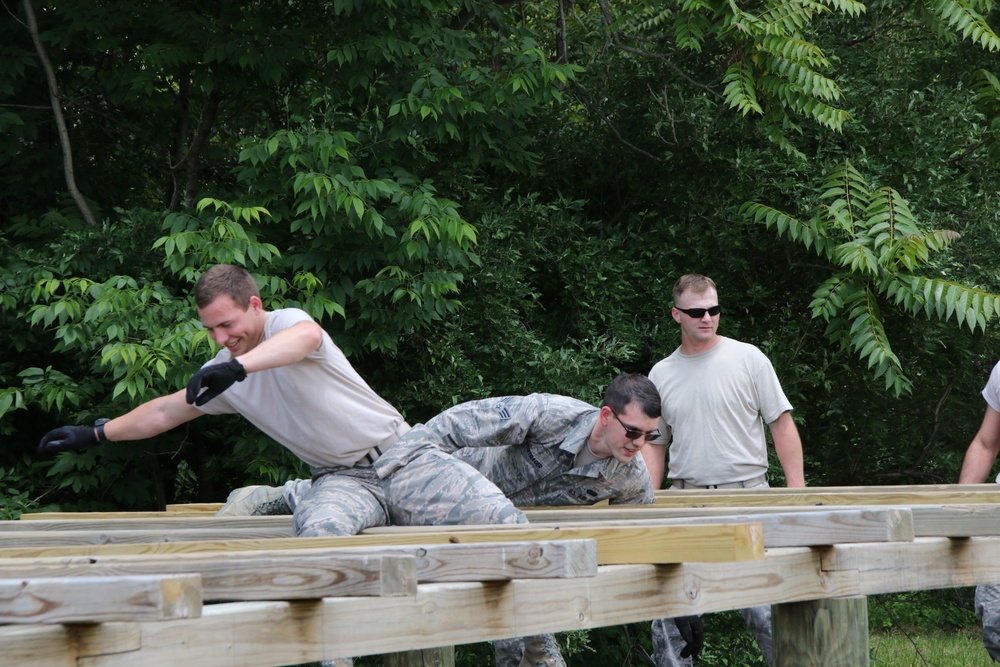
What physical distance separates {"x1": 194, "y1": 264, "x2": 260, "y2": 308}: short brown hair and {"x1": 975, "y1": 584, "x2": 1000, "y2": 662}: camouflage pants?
3350 millimetres

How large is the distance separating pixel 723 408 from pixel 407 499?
1880mm

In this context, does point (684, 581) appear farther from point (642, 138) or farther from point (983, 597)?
point (642, 138)

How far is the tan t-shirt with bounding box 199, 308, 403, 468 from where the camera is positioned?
439 centimetres

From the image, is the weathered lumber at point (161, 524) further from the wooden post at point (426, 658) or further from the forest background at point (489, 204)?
the forest background at point (489, 204)

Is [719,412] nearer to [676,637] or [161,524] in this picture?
[676,637]

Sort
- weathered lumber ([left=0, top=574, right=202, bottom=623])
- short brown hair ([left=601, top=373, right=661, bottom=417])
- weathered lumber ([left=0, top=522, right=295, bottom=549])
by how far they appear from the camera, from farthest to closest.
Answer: short brown hair ([left=601, top=373, right=661, bottom=417]) < weathered lumber ([left=0, top=522, right=295, bottom=549]) < weathered lumber ([left=0, top=574, right=202, bottom=623])

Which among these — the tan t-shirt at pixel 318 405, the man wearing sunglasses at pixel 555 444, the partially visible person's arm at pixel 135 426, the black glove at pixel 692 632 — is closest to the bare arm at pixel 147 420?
the partially visible person's arm at pixel 135 426

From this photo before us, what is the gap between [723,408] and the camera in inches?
220

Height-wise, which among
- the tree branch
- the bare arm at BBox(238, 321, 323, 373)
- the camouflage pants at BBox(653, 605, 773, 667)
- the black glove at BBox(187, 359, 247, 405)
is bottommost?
the camouflage pants at BBox(653, 605, 773, 667)

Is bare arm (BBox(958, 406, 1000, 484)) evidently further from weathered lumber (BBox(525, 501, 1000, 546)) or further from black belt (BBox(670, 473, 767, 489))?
weathered lumber (BBox(525, 501, 1000, 546))

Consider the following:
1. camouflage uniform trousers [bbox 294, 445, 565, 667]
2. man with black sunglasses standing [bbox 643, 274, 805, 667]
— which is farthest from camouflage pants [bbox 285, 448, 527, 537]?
man with black sunglasses standing [bbox 643, 274, 805, 667]

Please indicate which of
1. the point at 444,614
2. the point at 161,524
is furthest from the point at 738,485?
the point at 444,614

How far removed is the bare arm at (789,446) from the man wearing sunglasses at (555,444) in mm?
1063

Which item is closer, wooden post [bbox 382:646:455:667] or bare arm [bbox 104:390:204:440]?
bare arm [bbox 104:390:204:440]
